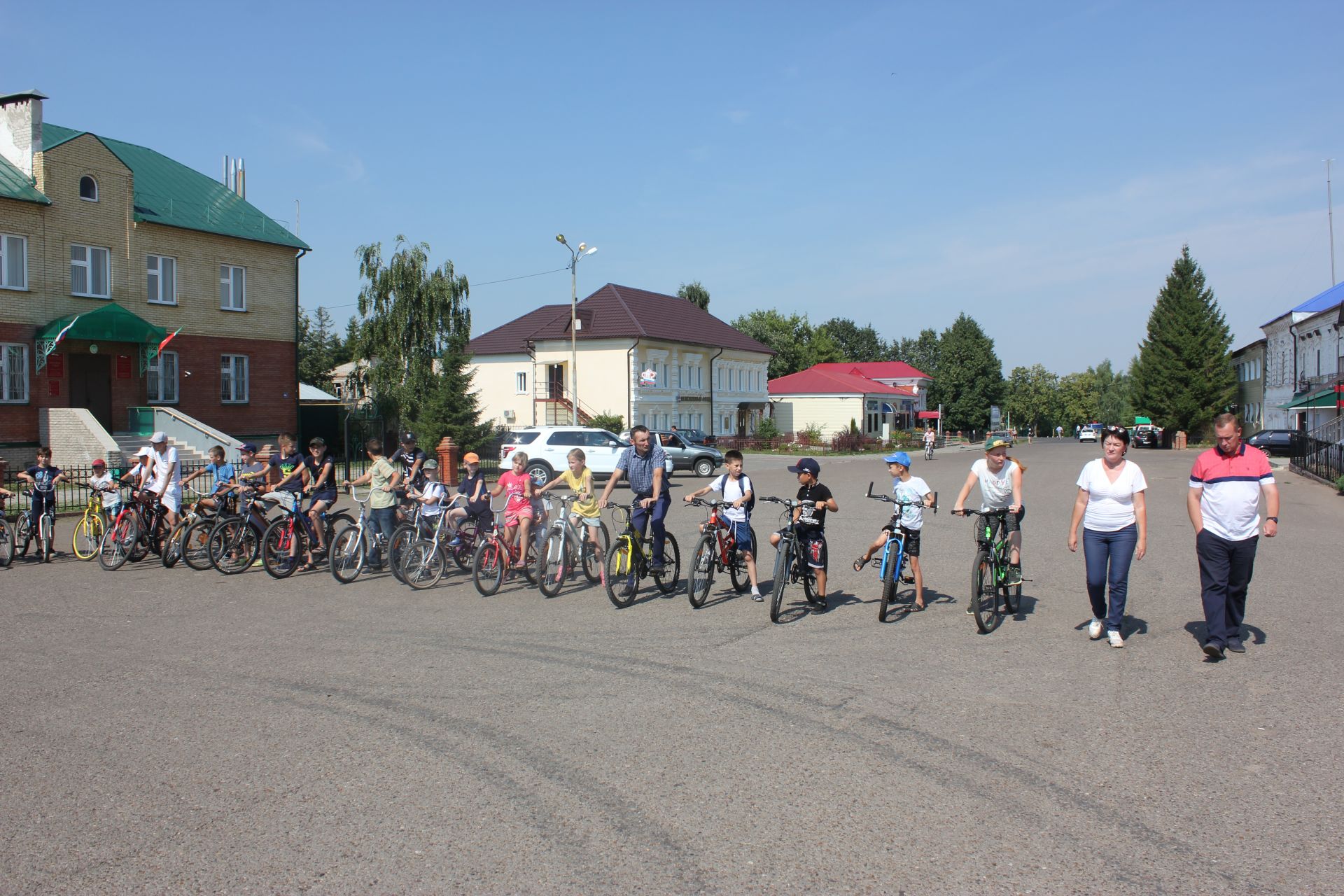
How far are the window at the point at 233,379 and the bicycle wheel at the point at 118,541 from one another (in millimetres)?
21285

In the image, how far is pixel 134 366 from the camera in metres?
30.3

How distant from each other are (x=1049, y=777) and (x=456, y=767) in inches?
119

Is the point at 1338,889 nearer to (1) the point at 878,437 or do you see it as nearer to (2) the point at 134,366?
(2) the point at 134,366

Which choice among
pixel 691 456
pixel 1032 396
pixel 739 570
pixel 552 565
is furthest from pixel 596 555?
pixel 1032 396

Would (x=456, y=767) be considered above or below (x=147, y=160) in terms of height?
below

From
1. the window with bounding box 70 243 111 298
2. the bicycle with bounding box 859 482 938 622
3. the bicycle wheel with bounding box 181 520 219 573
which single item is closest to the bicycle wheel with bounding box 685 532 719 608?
the bicycle with bounding box 859 482 938 622

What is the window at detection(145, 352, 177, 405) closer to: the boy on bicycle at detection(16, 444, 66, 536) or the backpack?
the boy on bicycle at detection(16, 444, 66, 536)

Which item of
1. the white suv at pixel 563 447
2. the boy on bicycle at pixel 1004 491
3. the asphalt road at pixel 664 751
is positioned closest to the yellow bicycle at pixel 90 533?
the asphalt road at pixel 664 751

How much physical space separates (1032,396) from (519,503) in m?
117

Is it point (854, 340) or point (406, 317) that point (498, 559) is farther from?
point (854, 340)

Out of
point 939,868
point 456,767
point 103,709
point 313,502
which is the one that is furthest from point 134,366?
point 939,868

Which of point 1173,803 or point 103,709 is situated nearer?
point 1173,803

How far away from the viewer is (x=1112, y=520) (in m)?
7.99

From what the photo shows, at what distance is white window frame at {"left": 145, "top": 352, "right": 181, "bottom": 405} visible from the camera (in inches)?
1223
